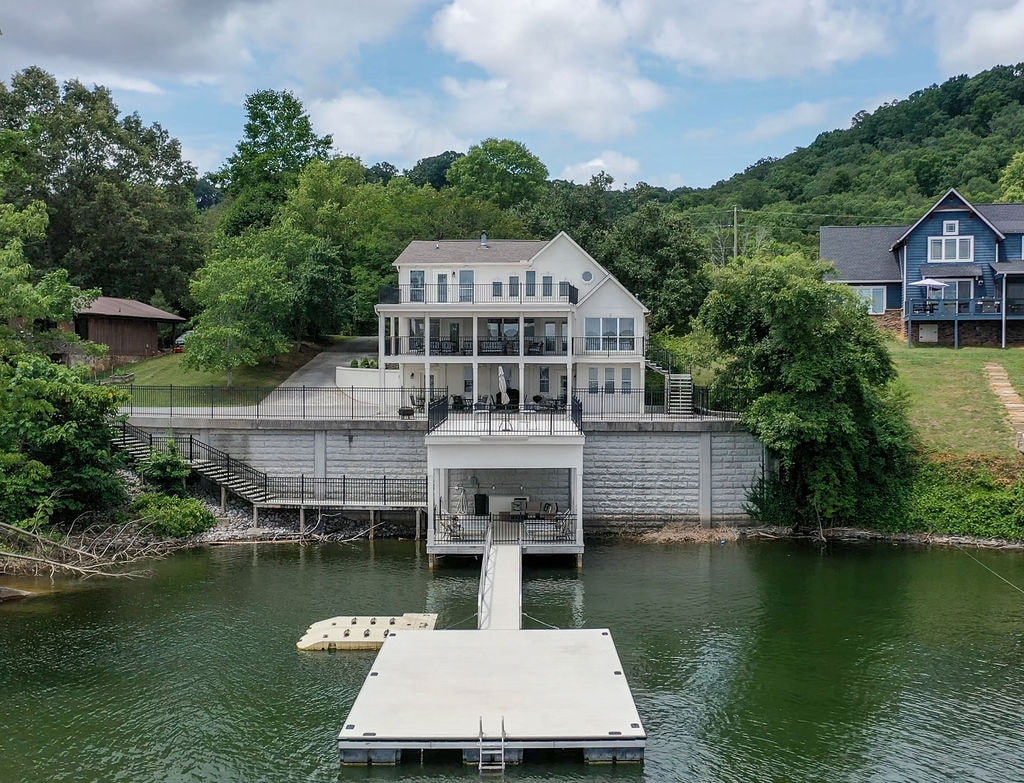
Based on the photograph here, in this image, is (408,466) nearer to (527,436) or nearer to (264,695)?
(527,436)

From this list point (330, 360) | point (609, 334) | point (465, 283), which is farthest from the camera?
point (330, 360)

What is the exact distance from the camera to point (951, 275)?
4541 centimetres

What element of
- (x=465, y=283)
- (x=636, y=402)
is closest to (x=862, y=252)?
(x=636, y=402)

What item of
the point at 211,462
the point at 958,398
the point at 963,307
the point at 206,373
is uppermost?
the point at 963,307

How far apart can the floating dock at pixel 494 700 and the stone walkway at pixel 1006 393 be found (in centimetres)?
2177

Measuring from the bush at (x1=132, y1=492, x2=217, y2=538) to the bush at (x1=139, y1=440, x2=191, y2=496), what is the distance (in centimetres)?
45

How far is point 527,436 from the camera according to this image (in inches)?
1007

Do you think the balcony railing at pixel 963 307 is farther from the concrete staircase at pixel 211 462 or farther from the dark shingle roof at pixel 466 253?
the concrete staircase at pixel 211 462

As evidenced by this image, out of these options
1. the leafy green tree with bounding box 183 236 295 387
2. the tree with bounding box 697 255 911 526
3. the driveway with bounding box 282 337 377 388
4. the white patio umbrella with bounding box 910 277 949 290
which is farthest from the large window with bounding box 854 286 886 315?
the leafy green tree with bounding box 183 236 295 387

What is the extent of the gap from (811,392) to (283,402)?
2132 cm

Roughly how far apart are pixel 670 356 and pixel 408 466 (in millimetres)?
13823

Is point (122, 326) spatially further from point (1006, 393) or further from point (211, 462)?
point (1006, 393)

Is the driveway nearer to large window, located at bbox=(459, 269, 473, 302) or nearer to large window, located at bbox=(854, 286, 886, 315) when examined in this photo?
large window, located at bbox=(459, 269, 473, 302)

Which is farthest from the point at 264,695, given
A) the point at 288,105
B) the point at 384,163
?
the point at 384,163
